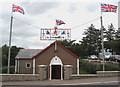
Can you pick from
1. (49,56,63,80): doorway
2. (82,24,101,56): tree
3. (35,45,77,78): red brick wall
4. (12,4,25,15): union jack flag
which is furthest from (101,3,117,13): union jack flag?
(82,24,101,56): tree

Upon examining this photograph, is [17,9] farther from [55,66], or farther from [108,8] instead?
[108,8]

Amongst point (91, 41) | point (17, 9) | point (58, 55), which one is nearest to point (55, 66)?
point (58, 55)

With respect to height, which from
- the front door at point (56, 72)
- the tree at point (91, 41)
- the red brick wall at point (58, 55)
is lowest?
the front door at point (56, 72)

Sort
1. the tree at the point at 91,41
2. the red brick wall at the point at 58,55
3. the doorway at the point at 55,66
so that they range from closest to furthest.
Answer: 1. the doorway at the point at 55,66
2. the red brick wall at the point at 58,55
3. the tree at the point at 91,41

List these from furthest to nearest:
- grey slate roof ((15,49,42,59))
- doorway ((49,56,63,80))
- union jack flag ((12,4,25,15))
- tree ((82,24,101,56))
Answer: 1. tree ((82,24,101,56))
2. grey slate roof ((15,49,42,59))
3. doorway ((49,56,63,80))
4. union jack flag ((12,4,25,15))

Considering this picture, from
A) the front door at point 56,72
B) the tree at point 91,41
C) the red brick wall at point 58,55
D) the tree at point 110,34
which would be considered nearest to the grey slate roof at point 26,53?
the red brick wall at point 58,55

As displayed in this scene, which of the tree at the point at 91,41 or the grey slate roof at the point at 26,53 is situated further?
the tree at the point at 91,41

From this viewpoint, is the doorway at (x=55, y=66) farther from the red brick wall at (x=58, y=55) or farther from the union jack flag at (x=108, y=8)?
the union jack flag at (x=108, y=8)

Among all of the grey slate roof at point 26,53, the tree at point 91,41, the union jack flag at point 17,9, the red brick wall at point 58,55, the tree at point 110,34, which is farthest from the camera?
the tree at point 110,34

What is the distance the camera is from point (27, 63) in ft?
92.0

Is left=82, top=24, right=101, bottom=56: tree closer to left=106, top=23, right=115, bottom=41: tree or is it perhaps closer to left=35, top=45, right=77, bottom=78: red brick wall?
left=106, top=23, right=115, bottom=41: tree

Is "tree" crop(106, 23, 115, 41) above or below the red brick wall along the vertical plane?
above

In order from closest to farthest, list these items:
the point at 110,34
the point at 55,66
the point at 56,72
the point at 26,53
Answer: the point at 56,72, the point at 55,66, the point at 26,53, the point at 110,34

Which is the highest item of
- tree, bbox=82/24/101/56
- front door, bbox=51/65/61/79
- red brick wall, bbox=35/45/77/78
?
tree, bbox=82/24/101/56
